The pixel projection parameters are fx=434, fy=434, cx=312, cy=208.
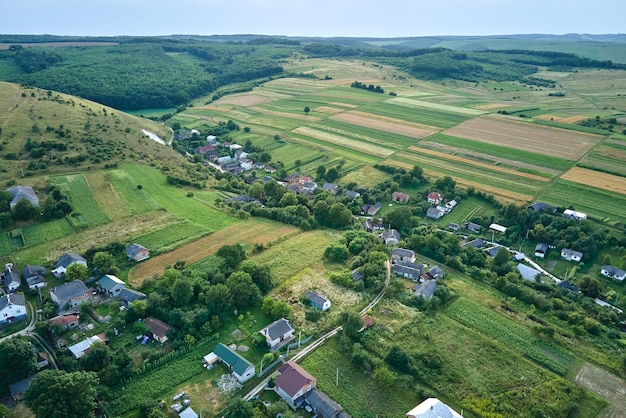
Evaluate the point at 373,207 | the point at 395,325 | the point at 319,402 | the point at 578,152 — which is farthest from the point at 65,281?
the point at 578,152

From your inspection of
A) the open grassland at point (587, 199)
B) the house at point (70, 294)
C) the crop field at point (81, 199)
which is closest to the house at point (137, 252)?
the house at point (70, 294)

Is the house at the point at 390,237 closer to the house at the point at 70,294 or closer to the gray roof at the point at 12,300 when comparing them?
the house at the point at 70,294

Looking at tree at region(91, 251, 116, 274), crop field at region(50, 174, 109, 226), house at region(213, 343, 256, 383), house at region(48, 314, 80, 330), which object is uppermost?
crop field at region(50, 174, 109, 226)

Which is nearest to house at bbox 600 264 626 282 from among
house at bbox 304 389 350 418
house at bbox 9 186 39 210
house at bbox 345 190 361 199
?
house at bbox 345 190 361 199

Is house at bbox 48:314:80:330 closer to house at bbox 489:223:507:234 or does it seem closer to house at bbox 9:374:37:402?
house at bbox 9:374:37:402

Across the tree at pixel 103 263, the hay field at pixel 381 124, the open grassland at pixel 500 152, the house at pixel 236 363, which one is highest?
the hay field at pixel 381 124

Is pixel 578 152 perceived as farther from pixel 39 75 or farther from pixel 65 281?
pixel 39 75

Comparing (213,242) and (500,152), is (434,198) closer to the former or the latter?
(500,152)
